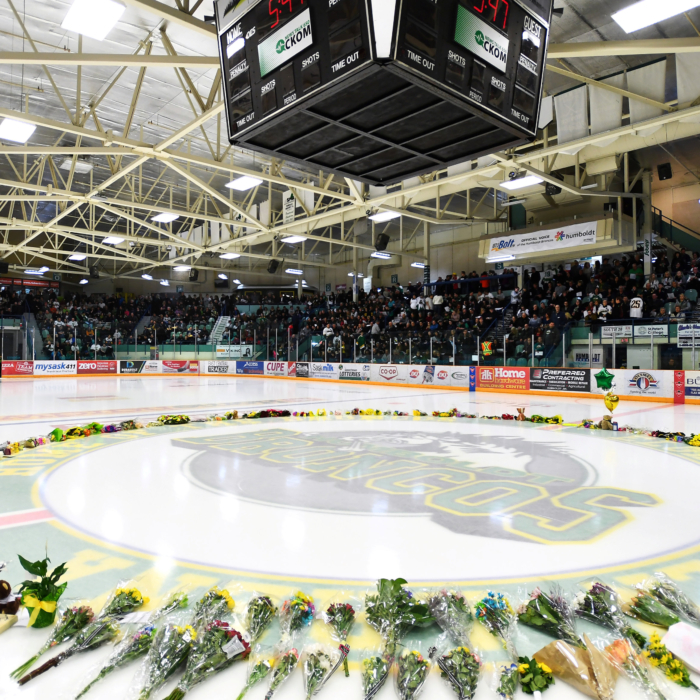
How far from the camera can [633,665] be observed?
2.43m

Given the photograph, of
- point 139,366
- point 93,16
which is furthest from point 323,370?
point 93,16

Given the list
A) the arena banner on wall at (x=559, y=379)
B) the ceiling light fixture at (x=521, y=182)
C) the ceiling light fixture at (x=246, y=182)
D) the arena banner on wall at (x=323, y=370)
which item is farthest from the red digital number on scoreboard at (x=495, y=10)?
the arena banner on wall at (x=323, y=370)

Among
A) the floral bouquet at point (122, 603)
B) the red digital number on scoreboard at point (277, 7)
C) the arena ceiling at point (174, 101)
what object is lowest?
the floral bouquet at point (122, 603)

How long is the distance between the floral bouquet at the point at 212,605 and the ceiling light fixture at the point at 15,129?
12.9 m

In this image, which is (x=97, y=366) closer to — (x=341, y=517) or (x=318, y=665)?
(x=341, y=517)

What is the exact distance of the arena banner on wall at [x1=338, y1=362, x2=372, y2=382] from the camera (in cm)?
2392

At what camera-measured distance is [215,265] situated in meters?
44.8

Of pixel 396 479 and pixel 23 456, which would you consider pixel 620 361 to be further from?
pixel 23 456

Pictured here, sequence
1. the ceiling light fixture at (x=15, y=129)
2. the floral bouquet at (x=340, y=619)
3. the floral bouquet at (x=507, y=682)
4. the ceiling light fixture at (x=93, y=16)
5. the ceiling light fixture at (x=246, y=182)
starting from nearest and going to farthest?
the floral bouquet at (x=507, y=682) → the floral bouquet at (x=340, y=619) → the ceiling light fixture at (x=93, y=16) → the ceiling light fixture at (x=15, y=129) → the ceiling light fixture at (x=246, y=182)

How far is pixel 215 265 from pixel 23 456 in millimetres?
38938

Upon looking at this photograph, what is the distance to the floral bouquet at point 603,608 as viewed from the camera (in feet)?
9.04

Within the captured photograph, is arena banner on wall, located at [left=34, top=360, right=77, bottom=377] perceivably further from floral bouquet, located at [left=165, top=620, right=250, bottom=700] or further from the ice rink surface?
floral bouquet, located at [left=165, top=620, right=250, bottom=700]

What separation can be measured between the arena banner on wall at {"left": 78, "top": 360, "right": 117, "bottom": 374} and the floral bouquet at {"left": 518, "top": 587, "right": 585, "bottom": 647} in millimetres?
31091

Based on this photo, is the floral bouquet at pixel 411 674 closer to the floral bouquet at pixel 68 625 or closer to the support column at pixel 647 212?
the floral bouquet at pixel 68 625
